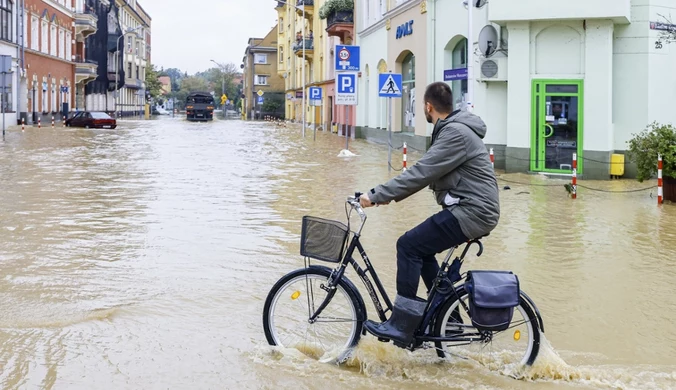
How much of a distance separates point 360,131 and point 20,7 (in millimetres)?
25088

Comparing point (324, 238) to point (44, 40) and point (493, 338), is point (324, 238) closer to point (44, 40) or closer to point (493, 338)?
point (493, 338)

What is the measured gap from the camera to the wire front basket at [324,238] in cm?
520

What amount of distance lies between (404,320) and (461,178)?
98 cm

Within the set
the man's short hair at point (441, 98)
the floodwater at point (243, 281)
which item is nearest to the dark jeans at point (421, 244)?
the floodwater at point (243, 281)

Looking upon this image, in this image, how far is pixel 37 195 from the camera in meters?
15.1

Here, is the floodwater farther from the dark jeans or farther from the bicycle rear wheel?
the dark jeans

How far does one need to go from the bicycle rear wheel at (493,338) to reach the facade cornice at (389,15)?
24.1 meters

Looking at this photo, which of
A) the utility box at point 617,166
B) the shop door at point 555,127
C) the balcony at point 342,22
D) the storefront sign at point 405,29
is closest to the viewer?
the utility box at point 617,166

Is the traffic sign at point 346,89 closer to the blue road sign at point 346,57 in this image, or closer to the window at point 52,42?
the blue road sign at point 346,57

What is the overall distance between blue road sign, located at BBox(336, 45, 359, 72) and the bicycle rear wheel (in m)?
21.9

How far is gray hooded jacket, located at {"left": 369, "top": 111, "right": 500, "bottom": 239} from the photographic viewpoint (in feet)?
16.6

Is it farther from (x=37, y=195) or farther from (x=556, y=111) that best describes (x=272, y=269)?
(x=556, y=111)

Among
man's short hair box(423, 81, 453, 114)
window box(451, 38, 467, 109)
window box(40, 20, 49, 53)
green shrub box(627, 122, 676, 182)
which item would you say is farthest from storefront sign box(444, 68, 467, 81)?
window box(40, 20, 49, 53)

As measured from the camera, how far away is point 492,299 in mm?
4914
